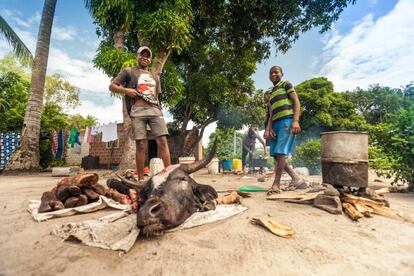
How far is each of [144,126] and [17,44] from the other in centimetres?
1078

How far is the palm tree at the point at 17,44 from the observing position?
10266mm

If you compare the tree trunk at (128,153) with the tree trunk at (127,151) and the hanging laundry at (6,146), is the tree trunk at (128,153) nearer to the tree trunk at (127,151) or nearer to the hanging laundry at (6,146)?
the tree trunk at (127,151)

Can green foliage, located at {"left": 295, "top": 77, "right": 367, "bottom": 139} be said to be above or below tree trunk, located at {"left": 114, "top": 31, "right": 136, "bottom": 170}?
above

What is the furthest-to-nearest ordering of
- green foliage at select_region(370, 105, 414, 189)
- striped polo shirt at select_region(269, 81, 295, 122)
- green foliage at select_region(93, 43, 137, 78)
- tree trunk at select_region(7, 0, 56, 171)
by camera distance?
1. tree trunk at select_region(7, 0, 56, 171)
2. green foliage at select_region(93, 43, 137, 78)
3. green foliage at select_region(370, 105, 414, 189)
4. striped polo shirt at select_region(269, 81, 295, 122)

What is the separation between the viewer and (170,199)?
237 cm

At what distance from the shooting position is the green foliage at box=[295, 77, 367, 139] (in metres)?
22.6

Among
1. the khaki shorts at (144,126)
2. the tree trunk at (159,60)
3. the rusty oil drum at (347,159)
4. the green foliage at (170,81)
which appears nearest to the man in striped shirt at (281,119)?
the rusty oil drum at (347,159)

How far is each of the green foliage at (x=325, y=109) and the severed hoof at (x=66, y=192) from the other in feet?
74.4

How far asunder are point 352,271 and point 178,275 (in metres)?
1.25

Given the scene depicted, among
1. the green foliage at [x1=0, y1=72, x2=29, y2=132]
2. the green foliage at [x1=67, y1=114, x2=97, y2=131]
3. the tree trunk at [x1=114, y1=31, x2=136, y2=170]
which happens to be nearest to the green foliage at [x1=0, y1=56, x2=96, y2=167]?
the green foliage at [x1=0, y1=72, x2=29, y2=132]

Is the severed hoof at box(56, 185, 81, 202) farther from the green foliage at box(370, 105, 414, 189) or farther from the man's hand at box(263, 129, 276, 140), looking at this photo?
the green foliage at box(370, 105, 414, 189)

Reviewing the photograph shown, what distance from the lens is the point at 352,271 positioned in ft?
5.69

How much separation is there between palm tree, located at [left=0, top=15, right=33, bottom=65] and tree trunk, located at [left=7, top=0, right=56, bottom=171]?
162cm

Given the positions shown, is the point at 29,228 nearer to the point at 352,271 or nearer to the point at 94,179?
the point at 94,179
